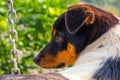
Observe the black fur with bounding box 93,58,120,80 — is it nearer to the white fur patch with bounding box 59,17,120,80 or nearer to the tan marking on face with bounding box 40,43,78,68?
the white fur patch with bounding box 59,17,120,80

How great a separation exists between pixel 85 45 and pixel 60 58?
289 millimetres

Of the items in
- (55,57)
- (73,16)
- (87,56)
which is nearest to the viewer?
(87,56)

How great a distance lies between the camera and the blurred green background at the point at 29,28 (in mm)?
6016

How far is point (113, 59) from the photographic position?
390cm

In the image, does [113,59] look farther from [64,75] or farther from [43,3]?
[43,3]

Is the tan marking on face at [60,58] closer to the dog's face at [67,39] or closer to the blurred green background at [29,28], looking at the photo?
the dog's face at [67,39]

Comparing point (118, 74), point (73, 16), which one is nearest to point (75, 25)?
point (73, 16)

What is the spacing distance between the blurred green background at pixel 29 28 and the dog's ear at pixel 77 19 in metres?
1.59

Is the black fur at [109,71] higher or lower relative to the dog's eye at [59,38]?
lower

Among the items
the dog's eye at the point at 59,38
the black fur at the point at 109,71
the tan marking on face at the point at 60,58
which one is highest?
the dog's eye at the point at 59,38

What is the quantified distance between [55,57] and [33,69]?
4.79 feet

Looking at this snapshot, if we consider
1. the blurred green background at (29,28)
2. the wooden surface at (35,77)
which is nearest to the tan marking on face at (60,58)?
the wooden surface at (35,77)

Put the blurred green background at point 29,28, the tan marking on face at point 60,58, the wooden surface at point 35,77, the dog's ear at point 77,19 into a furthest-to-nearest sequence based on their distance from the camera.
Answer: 1. the blurred green background at point 29,28
2. the tan marking on face at point 60,58
3. the dog's ear at point 77,19
4. the wooden surface at point 35,77

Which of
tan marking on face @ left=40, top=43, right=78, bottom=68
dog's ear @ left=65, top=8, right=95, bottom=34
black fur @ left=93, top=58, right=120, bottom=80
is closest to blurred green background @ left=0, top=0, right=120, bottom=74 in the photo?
tan marking on face @ left=40, top=43, right=78, bottom=68
